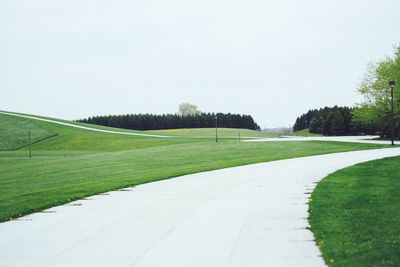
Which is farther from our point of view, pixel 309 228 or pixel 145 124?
pixel 145 124

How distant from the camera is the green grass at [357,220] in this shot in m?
5.94

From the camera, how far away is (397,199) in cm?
1013

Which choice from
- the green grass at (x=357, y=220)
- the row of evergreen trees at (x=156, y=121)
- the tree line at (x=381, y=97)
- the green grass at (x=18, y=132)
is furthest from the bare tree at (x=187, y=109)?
the green grass at (x=357, y=220)

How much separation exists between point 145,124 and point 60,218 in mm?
134279

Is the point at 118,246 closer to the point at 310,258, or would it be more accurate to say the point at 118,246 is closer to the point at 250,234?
the point at 250,234

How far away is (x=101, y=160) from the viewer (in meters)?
34.8

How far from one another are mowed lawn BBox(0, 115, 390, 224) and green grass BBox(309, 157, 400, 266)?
6577 millimetres

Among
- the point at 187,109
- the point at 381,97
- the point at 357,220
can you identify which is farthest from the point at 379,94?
the point at 187,109

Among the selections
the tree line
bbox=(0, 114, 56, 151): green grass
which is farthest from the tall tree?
bbox=(0, 114, 56, 151): green grass

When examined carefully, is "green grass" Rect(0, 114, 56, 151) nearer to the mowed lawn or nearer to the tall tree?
the mowed lawn

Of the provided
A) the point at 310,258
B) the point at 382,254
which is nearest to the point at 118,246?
the point at 310,258

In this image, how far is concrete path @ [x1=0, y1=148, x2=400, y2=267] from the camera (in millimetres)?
6223

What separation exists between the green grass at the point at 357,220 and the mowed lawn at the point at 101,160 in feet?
21.6

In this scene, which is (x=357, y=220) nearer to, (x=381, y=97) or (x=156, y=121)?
(x=381, y=97)
